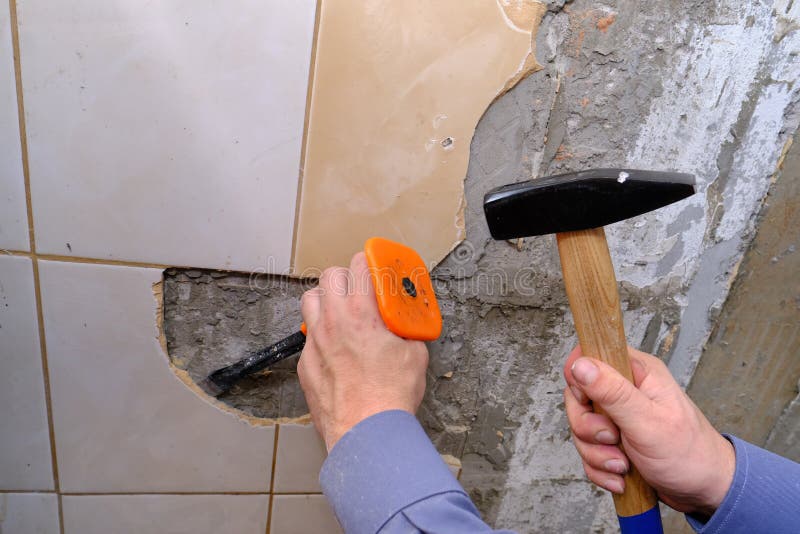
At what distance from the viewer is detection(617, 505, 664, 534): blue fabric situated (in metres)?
0.69

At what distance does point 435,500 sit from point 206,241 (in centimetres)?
53

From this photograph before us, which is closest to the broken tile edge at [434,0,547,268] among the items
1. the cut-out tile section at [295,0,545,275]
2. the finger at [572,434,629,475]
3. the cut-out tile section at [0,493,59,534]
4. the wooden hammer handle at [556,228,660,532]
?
the cut-out tile section at [295,0,545,275]

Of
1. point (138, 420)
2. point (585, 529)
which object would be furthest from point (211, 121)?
point (585, 529)

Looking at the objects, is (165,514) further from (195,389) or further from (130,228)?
(130,228)

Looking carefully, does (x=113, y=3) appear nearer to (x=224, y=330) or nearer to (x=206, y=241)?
(x=206, y=241)

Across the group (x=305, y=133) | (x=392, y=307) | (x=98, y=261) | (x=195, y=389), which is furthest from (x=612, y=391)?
(x=98, y=261)

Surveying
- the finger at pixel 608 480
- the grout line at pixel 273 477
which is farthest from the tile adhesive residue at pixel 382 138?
the finger at pixel 608 480

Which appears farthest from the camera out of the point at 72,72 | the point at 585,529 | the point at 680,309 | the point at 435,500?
the point at 585,529

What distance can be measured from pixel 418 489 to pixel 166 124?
62 centimetres

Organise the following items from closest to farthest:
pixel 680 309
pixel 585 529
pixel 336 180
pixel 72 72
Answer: pixel 72 72, pixel 336 180, pixel 680 309, pixel 585 529

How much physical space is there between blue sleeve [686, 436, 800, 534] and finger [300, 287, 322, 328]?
2.11ft

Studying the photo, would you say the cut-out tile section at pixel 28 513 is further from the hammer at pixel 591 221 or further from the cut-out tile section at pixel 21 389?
the hammer at pixel 591 221

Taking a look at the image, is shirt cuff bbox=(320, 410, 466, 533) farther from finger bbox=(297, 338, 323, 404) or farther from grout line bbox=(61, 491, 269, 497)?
grout line bbox=(61, 491, 269, 497)

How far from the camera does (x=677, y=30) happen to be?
784mm
